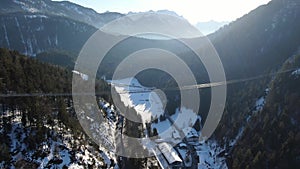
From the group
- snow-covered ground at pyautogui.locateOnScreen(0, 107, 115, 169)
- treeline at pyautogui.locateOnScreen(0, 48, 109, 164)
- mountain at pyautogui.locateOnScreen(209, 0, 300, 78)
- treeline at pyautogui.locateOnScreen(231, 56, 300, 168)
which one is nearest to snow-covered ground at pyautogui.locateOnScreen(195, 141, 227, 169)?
treeline at pyautogui.locateOnScreen(231, 56, 300, 168)

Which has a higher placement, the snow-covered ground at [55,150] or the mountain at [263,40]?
the mountain at [263,40]

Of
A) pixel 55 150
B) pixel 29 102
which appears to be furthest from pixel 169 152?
pixel 29 102

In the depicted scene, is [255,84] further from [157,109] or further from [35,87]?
[35,87]

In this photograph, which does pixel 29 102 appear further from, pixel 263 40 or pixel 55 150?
pixel 263 40

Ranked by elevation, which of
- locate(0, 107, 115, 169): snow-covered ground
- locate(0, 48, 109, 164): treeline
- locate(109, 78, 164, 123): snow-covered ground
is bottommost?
locate(0, 107, 115, 169): snow-covered ground

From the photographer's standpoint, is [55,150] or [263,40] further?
[263,40]

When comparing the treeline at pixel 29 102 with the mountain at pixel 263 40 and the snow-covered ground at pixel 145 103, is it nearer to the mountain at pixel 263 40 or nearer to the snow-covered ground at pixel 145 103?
the snow-covered ground at pixel 145 103

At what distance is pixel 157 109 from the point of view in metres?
145

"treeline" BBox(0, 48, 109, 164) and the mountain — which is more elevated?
the mountain

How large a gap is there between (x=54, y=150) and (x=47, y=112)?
43.8ft

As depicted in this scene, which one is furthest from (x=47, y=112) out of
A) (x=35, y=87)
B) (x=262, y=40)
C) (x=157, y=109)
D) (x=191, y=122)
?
(x=262, y=40)

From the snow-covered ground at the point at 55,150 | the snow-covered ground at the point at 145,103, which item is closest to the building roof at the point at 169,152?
the snow-covered ground at the point at 55,150

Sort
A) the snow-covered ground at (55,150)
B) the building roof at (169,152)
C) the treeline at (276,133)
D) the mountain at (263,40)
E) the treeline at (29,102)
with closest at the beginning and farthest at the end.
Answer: the snow-covered ground at (55,150) → the treeline at (29,102) → the treeline at (276,133) → the building roof at (169,152) → the mountain at (263,40)

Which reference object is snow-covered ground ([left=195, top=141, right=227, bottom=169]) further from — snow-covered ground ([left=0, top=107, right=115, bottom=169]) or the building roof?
snow-covered ground ([left=0, top=107, right=115, bottom=169])
